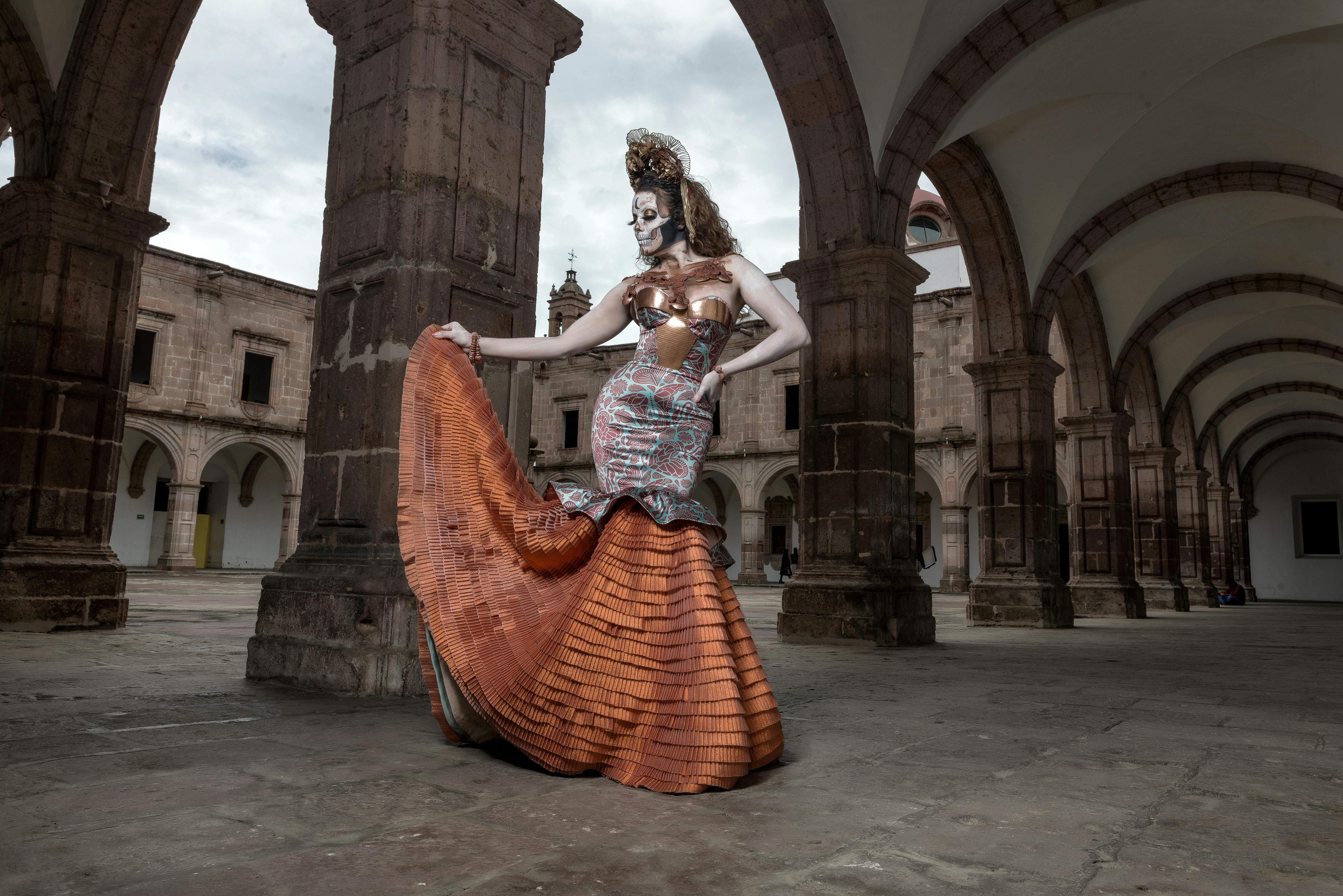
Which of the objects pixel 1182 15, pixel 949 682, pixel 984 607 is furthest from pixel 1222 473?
pixel 949 682

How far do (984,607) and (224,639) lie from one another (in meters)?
7.85

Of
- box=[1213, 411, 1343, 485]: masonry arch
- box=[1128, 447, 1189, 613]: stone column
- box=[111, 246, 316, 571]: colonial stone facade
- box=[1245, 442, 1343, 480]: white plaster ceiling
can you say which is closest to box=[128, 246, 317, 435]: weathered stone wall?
box=[111, 246, 316, 571]: colonial stone facade

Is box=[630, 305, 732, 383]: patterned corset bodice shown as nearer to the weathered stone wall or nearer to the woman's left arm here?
the woman's left arm

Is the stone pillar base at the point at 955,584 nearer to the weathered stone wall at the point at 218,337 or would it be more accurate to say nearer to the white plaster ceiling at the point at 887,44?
the weathered stone wall at the point at 218,337

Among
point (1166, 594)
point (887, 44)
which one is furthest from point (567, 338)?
point (1166, 594)

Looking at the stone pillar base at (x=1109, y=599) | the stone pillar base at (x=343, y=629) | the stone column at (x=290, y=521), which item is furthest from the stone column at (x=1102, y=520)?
the stone column at (x=290, y=521)

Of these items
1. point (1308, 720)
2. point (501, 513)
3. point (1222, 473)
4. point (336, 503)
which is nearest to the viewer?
point (501, 513)

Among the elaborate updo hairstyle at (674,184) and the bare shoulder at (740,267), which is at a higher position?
the elaborate updo hairstyle at (674,184)

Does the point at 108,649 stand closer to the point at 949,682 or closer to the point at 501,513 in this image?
the point at 501,513

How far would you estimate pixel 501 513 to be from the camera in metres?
2.73

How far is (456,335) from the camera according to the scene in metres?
2.92

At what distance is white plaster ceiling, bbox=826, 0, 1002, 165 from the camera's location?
7.73 metres

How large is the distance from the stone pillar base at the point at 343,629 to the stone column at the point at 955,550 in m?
20.7

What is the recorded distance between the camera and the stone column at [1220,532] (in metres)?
24.0
